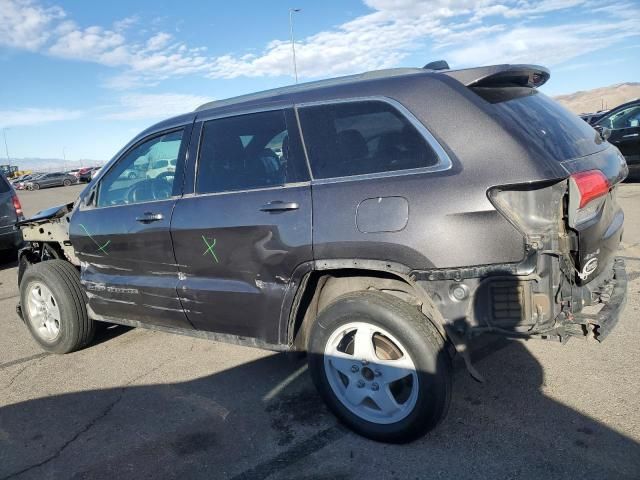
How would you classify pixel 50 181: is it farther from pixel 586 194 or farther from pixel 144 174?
pixel 586 194

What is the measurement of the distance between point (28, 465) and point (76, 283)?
69.0 inches

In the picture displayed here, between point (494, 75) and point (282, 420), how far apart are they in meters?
2.27

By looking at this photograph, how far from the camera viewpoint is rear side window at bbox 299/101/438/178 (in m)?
2.66

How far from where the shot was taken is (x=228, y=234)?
3117 mm

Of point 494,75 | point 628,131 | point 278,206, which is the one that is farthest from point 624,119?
point 278,206

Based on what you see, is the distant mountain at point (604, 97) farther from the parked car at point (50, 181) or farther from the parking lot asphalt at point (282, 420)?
the parking lot asphalt at point (282, 420)

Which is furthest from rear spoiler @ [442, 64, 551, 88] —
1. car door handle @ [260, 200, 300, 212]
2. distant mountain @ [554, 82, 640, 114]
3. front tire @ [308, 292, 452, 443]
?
distant mountain @ [554, 82, 640, 114]

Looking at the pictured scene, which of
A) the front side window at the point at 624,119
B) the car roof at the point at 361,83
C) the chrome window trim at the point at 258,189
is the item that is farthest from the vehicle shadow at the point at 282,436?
the front side window at the point at 624,119

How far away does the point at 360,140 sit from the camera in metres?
2.81

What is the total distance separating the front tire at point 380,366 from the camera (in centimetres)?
258

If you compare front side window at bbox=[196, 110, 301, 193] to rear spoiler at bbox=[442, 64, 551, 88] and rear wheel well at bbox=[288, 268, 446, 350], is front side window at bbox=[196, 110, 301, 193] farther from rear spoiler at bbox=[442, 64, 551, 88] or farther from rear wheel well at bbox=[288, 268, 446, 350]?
rear spoiler at bbox=[442, 64, 551, 88]

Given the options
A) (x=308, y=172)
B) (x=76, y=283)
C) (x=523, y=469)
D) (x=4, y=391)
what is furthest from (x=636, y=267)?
(x=4, y=391)

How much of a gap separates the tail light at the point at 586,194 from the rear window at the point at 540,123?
132 millimetres

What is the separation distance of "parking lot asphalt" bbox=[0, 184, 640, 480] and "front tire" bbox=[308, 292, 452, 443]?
15 cm
